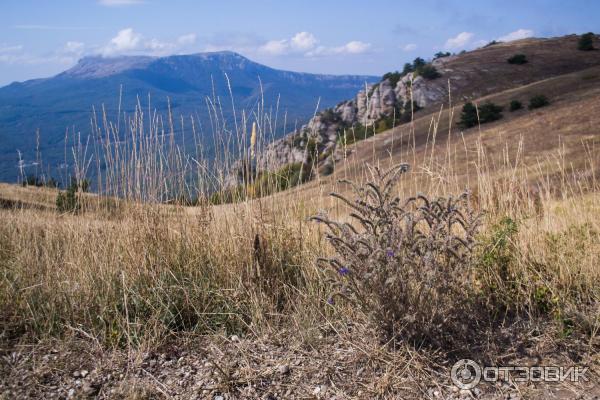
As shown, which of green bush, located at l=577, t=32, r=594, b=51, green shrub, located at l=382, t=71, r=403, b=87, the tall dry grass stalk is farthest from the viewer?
green shrub, located at l=382, t=71, r=403, b=87

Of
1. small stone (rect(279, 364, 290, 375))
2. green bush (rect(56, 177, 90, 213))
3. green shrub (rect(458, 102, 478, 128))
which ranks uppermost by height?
green shrub (rect(458, 102, 478, 128))

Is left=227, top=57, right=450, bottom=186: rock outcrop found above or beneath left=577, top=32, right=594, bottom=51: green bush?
beneath

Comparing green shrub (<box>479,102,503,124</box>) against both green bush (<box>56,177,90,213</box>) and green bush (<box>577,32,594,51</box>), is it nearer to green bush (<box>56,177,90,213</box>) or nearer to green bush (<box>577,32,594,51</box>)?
green bush (<box>56,177,90,213</box>)

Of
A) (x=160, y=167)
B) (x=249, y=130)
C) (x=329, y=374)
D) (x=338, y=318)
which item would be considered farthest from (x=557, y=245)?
(x=160, y=167)

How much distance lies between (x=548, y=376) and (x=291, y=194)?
2.59 metres

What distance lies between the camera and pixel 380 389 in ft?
7.86

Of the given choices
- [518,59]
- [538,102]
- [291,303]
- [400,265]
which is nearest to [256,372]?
[291,303]

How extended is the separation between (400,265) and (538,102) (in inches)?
614

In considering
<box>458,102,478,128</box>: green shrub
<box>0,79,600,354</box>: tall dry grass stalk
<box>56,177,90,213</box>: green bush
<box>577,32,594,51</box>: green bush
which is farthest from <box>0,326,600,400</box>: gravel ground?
<box>577,32,594,51</box>: green bush

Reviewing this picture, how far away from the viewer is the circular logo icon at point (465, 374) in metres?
2.43

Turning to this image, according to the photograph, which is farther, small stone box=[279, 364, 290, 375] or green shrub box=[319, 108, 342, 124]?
green shrub box=[319, 108, 342, 124]

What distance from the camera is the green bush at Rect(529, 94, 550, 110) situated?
617 inches

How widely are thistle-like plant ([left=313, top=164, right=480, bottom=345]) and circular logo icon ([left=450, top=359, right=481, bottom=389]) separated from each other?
165mm

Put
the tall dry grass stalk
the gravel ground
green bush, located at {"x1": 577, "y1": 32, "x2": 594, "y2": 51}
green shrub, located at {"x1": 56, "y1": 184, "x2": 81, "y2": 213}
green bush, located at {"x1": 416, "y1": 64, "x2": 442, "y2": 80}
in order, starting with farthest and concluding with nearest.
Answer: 1. green bush, located at {"x1": 577, "y1": 32, "x2": 594, "y2": 51}
2. green bush, located at {"x1": 416, "y1": 64, "x2": 442, "y2": 80}
3. green shrub, located at {"x1": 56, "y1": 184, "x2": 81, "y2": 213}
4. the tall dry grass stalk
5. the gravel ground
